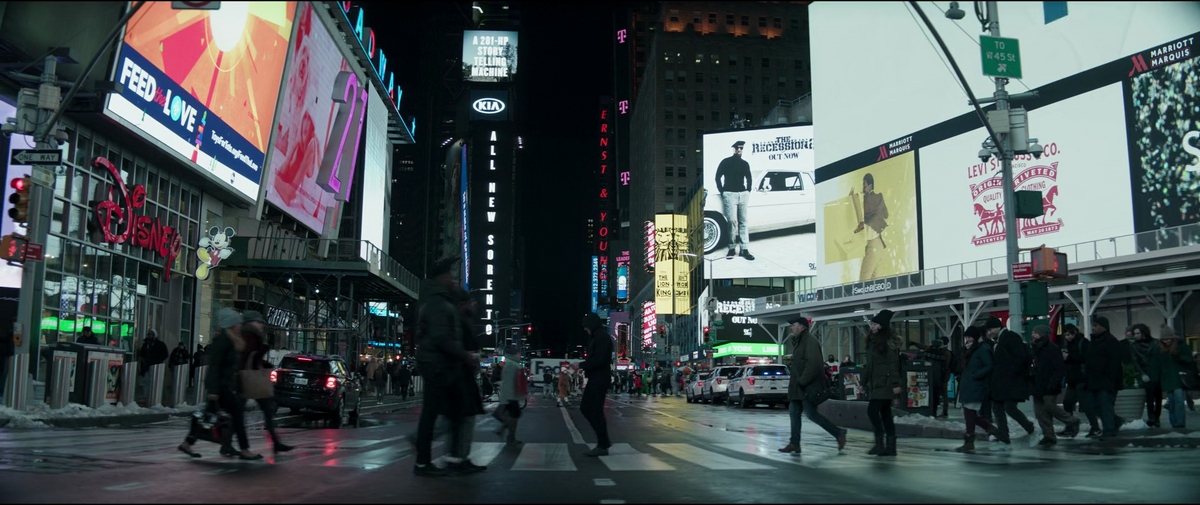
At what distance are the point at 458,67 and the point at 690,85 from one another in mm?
62383

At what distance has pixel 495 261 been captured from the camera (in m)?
160

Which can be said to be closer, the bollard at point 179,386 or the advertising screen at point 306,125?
the bollard at point 179,386

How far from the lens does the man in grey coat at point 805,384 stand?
1115cm

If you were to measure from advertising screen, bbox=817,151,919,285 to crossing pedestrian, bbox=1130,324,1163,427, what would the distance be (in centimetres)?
3219

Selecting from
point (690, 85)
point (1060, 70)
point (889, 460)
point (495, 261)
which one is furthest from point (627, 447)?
point (495, 261)

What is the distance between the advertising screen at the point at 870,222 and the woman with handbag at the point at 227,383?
4134cm

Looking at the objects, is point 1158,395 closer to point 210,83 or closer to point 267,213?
point 210,83

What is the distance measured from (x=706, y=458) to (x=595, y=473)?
226 centimetres

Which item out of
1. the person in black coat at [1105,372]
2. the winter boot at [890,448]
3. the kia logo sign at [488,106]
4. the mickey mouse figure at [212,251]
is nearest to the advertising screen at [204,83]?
the mickey mouse figure at [212,251]

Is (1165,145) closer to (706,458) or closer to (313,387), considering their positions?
(313,387)

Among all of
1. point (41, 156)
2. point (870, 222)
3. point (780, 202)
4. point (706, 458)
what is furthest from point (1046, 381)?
point (780, 202)

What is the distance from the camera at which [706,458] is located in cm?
1035

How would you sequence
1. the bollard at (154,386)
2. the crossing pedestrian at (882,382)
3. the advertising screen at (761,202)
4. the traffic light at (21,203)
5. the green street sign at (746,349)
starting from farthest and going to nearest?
1. the advertising screen at (761,202)
2. the green street sign at (746,349)
3. the bollard at (154,386)
4. the traffic light at (21,203)
5. the crossing pedestrian at (882,382)

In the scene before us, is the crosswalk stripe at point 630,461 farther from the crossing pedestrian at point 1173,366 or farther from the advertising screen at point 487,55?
the advertising screen at point 487,55
